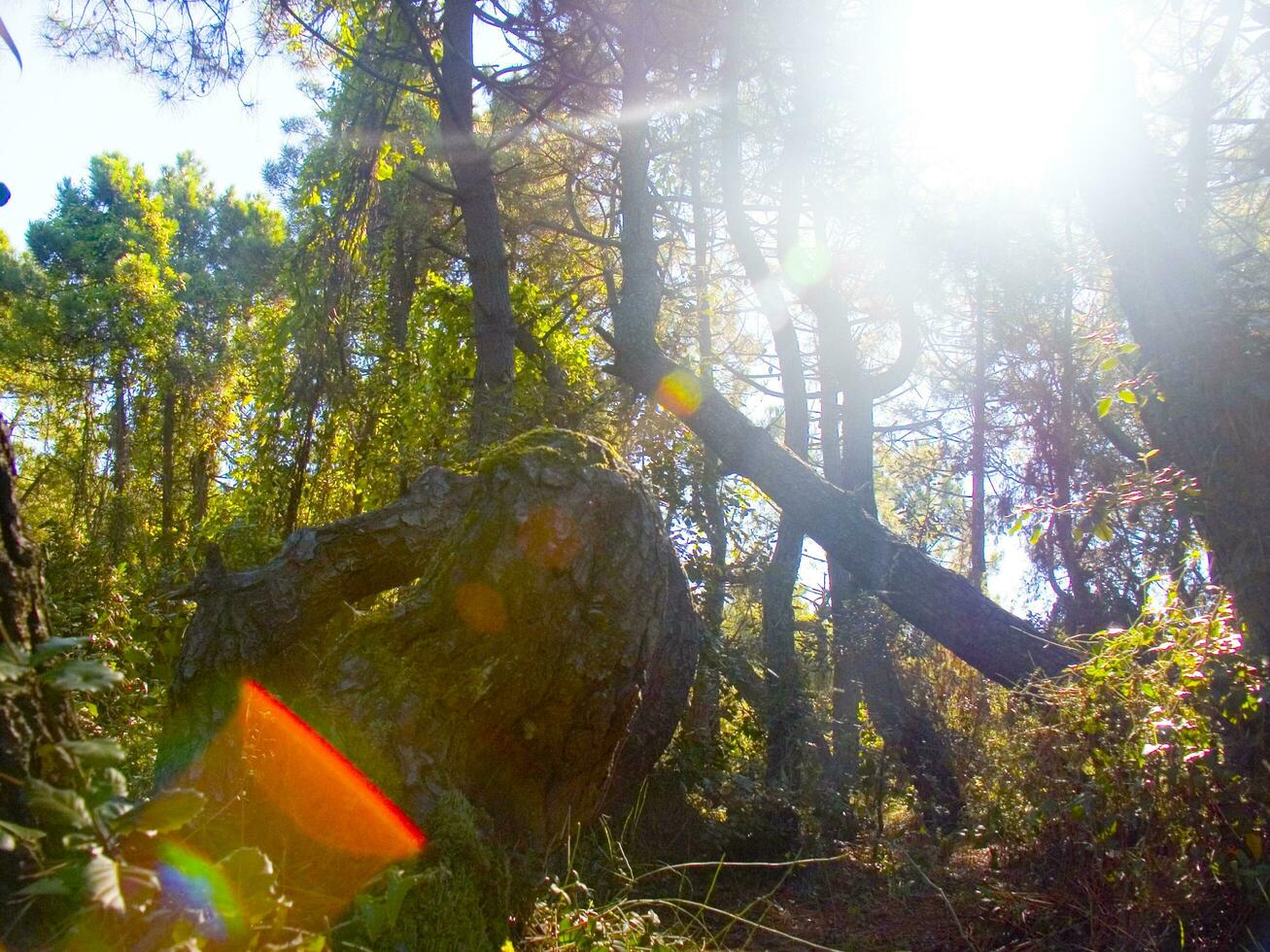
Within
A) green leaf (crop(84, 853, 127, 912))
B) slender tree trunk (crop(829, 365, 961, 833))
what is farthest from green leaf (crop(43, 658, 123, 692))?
slender tree trunk (crop(829, 365, 961, 833))

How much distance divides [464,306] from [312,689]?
22.1 ft

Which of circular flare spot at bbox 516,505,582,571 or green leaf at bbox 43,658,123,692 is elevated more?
circular flare spot at bbox 516,505,582,571

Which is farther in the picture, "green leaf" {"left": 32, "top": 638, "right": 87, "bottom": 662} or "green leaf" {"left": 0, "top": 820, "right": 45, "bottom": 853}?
"green leaf" {"left": 32, "top": 638, "right": 87, "bottom": 662}

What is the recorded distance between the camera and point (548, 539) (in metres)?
3.56

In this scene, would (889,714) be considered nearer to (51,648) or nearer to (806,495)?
(806,495)

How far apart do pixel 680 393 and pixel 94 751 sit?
6309 mm

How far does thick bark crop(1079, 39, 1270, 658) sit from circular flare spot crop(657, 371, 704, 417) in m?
3.20

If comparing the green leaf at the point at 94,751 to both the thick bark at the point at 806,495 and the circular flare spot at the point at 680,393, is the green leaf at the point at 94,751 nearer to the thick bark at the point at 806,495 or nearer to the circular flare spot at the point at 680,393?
the thick bark at the point at 806,495

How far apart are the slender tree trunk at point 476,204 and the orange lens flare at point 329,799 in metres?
5.20

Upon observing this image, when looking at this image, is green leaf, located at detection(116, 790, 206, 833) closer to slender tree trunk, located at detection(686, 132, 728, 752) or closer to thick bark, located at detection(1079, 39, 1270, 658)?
thick bark, located at detection(1079, 39, 1270, 658)

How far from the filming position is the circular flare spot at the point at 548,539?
3545mm

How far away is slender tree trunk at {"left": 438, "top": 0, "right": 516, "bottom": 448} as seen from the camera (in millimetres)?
8461

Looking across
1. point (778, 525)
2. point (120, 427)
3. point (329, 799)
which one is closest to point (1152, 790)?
point (329, 799)

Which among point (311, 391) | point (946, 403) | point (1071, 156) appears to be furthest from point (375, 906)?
point (946, 403)
